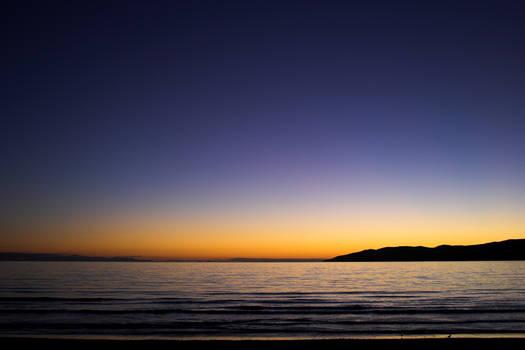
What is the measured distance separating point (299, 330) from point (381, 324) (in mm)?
6676

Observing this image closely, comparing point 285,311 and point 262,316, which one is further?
point 285,311

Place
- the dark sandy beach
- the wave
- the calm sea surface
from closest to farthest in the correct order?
the dark sandy beach < the calm sea surface < the wave

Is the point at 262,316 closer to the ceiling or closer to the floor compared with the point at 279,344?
closer to the floor

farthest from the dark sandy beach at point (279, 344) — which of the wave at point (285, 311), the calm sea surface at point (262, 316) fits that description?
the wave at point (285, 311)

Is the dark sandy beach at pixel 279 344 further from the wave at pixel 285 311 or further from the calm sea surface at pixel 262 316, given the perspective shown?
the wave at pixel 285 311

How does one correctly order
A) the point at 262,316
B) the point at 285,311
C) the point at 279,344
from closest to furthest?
the point at 279,344 < the point at 262,316 < the point at 285,311

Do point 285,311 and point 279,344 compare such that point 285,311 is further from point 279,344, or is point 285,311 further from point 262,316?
point 279,344

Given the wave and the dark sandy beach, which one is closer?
the dark sandy beach

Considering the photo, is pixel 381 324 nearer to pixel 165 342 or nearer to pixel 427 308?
pixel 427 308

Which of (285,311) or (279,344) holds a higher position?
(279,344)

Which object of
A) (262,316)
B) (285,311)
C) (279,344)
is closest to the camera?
(279,344)

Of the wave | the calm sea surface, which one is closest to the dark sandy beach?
the calm sea surface

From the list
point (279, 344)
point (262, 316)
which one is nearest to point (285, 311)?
point (262, 316)

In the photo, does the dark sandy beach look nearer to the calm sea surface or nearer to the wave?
the calm sea surface
